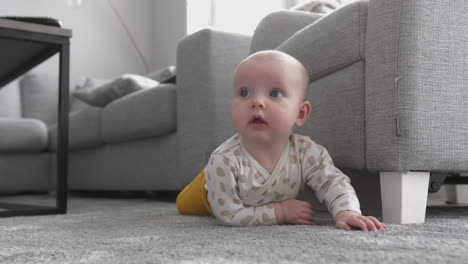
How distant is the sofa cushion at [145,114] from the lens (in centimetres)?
199

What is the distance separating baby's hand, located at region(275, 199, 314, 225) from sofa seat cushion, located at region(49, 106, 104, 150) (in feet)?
4.93

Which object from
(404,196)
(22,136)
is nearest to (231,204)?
(404,196)

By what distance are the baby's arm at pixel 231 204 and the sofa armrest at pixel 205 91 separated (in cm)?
70

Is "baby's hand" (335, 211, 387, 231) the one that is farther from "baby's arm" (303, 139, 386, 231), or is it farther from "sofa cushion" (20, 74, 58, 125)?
"sofa cushion" (20, 74, 58, 125)

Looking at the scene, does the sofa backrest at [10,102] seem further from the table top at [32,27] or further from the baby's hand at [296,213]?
the baby's hand at [296,213]

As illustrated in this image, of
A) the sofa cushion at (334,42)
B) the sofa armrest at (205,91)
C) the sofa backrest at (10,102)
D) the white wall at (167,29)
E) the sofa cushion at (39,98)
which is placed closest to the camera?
the sofa cushion at (334,42)

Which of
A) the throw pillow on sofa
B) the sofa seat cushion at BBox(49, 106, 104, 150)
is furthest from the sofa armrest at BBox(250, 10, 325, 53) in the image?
the sofa seat cushion at BBox(49, 106, 104, 150)

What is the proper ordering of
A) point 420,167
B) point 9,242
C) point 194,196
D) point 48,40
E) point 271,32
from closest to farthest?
point 9,242, point 420,167, point 194,196, point 48,40, point 271,32

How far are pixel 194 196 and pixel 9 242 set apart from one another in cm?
49

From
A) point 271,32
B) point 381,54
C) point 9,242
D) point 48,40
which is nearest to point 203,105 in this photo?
point 271,32

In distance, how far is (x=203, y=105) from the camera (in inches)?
71.9

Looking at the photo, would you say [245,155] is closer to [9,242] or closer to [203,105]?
[9,242]

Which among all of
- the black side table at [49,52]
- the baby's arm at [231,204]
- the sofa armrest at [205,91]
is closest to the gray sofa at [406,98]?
the baby's arm at [231,204]

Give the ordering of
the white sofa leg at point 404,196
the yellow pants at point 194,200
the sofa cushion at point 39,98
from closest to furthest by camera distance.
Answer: the white sofa leg at point 404,196 < the yellow pants at point 194,200 < the sofa cushion at point 39,98
